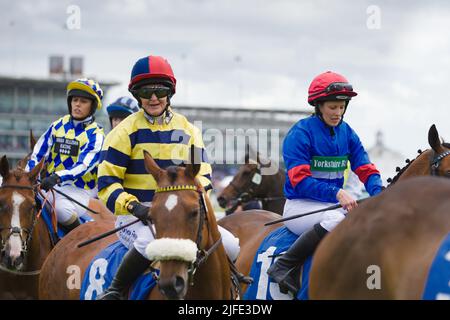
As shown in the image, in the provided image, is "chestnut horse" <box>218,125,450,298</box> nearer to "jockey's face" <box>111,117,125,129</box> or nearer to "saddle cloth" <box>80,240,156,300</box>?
"saddle cloth" <box>80,240,156,300</box>

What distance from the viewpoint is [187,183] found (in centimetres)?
507

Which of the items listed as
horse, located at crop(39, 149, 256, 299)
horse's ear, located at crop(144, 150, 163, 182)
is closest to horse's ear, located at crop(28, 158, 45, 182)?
horse, located at crop(39, 149, 256, 299)

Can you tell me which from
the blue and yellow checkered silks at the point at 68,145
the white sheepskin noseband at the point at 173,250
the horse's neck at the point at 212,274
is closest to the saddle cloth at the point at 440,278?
the white sheepskin noseband at the point at 173,250

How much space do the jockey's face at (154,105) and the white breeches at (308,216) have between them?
1.41m

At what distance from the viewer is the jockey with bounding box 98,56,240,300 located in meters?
5.76

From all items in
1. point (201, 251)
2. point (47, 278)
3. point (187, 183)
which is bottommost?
point (47, 278)

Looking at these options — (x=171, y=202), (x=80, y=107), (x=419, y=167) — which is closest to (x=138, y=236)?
(x=171, y=202)

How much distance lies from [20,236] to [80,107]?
172 cm

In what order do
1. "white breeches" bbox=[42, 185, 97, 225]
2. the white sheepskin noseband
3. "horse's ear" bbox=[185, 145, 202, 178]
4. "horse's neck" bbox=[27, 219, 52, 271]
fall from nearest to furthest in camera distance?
1. the white sheepskin noseband
2. "horse's ear" bbox=[185, 145, 202, 178]
3. "horse's neck" bbox=[27, 219, 52, 271]
4. "white breeches" bbox=[42, 185, 97, 225]

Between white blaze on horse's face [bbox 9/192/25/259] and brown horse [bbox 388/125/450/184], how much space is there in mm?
3174

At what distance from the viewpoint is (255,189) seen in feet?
40.1

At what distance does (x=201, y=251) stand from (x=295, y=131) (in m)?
1.64
